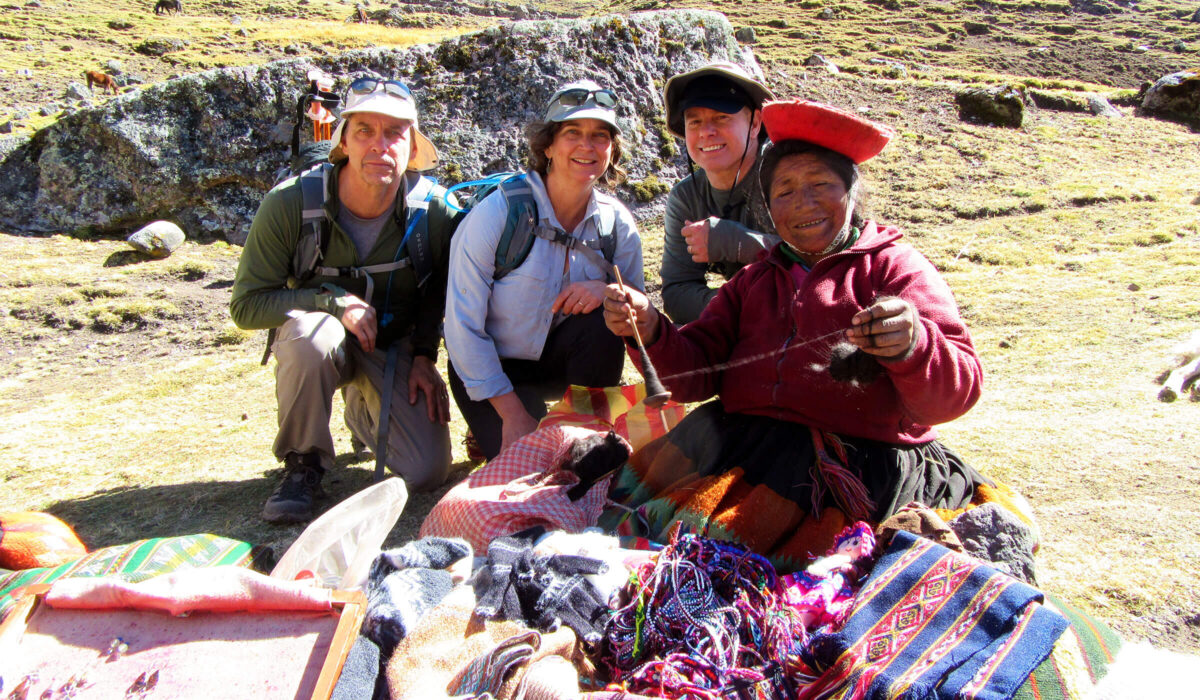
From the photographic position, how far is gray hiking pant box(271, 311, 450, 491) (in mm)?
3303

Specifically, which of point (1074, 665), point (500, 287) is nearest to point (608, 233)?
point (500, 287)

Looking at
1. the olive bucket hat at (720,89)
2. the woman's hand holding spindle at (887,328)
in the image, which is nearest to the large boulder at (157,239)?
the olive bucket hat at (720,89)

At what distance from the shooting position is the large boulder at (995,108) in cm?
1042

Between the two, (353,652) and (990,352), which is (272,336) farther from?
(990,352)

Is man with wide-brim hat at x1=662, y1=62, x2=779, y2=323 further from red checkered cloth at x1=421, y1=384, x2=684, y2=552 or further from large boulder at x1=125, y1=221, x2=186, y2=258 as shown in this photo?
large boulder at x1=125, y1=221, x2=186, y2=258

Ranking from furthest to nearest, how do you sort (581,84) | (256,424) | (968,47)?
(968,47) → (256,424) → (581,84)

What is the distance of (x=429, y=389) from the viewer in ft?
11.8

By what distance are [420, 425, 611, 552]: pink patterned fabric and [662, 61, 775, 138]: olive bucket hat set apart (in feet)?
5.19

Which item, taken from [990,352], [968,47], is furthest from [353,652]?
[968,47]

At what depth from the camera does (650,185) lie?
7.90 metres

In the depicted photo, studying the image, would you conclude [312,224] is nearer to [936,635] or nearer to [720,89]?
[720,89]

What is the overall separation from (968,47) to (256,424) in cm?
3671

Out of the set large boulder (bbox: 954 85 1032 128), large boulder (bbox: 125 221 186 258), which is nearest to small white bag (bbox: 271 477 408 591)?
large boulder (bbox: 125 221 186 258)

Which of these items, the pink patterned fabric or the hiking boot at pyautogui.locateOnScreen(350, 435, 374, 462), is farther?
the hiking boot at pyautogui.locateOnScreen(350, 435, 374, 462)
